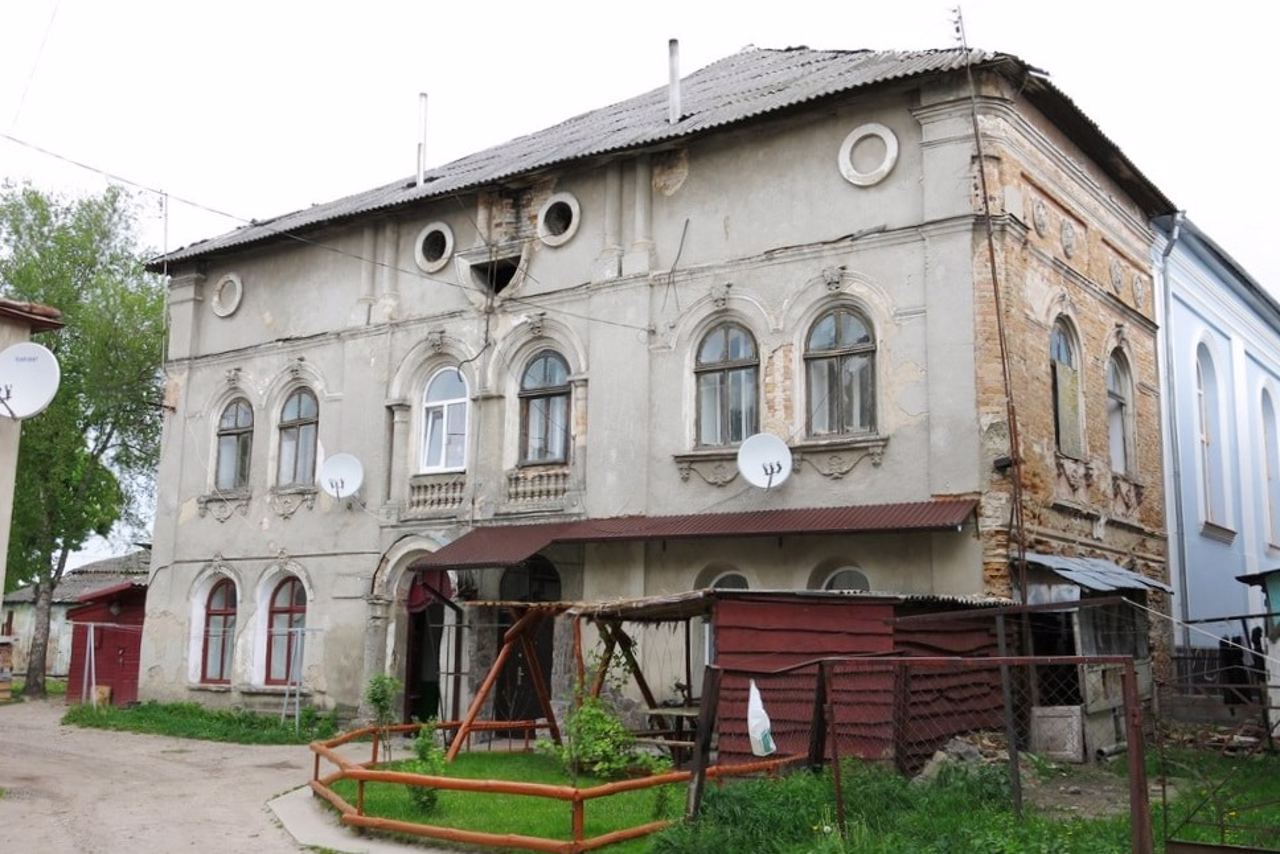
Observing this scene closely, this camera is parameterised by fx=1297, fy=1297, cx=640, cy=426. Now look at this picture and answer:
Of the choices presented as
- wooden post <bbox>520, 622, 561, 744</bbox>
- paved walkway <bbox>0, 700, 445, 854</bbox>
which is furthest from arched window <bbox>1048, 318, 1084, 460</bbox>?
paved walkway <bbox>0, 700, 445, 854</bbox>

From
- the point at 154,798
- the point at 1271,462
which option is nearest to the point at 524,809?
the point at 154,798

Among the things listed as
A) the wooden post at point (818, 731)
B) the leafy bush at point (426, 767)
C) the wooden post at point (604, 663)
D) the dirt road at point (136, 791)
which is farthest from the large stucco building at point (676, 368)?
the wooden post at point (818, 731)

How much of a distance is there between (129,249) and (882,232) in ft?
73.2

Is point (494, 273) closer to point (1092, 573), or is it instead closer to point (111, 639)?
point (1092, 573)

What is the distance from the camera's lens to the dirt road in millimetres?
11398

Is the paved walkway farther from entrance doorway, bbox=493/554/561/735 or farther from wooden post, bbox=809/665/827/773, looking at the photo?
wooden post, bbox=809/665/827/773

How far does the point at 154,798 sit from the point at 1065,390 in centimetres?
1234

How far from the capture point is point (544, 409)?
19.6m

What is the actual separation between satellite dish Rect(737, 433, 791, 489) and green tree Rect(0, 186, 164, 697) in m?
17.7

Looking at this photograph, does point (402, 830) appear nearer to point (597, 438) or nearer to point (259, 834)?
point (259, 834)

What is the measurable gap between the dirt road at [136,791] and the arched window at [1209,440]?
15.8 m

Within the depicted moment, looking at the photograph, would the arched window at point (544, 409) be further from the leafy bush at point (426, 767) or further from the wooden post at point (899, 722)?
the wooden post at point (899, 722)

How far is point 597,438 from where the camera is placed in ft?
60.8

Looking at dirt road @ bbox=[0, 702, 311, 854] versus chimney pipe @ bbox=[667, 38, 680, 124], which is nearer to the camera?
dirt road @ bbox=[0, 702, 311, 854]
